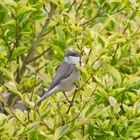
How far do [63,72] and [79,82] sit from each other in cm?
46

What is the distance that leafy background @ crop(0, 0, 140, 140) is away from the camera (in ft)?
6.81

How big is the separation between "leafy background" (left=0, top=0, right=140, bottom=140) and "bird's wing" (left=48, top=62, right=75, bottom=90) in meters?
0.03

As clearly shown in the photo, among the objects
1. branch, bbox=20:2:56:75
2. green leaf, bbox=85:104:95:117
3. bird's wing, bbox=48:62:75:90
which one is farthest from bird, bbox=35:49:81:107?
green leaf, bbox=85:104:95:117

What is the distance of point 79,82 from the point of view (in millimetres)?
2045

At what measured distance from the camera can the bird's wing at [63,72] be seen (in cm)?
242

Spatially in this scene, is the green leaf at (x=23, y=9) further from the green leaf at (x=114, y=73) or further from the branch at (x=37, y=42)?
the green leaf at (x=114, y=73)

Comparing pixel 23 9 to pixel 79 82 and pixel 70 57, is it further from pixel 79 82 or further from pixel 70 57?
pixel 79 82

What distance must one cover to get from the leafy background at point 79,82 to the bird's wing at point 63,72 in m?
0.03

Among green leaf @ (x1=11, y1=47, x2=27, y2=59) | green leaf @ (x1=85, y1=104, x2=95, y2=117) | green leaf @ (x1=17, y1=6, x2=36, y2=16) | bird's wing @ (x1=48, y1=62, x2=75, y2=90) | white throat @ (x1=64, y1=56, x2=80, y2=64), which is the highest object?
green leaf @ (x1=17, y1=6, x2=36, y2=16)

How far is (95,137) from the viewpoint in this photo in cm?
218

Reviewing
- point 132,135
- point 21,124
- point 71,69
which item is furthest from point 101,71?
point 21,124

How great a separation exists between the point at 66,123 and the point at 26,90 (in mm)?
429

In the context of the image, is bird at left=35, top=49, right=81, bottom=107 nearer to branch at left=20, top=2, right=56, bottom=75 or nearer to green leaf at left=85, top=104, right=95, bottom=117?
branch at left=20, top=2, right=56, bottom=75

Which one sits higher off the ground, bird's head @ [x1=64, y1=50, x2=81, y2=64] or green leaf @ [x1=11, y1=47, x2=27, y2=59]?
green leaf @ [x1=11, y1=47, x2=27, y2=59]
